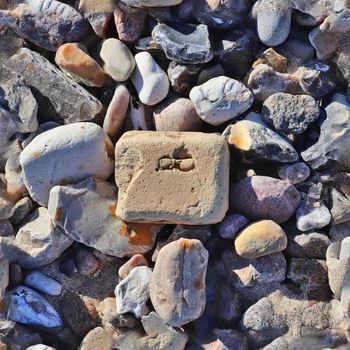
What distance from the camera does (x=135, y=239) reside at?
1993 millimetres

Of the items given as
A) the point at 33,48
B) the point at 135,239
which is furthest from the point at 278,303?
the point at 33,48

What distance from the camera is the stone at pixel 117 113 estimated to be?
6.57 feet

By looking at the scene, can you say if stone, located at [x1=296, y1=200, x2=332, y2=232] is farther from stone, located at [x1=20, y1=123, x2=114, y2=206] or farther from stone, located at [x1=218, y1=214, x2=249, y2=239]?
stone, located at [x1=20, y1=123, x2=114, y2=206]

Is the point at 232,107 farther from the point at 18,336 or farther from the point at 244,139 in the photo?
the point at 18,336

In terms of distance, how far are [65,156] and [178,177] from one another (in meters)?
0.38

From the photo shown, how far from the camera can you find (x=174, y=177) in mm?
1923

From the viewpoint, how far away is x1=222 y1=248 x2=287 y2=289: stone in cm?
195

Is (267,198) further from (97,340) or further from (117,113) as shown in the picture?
(97,340)

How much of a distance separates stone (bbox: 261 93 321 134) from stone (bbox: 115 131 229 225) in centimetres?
19

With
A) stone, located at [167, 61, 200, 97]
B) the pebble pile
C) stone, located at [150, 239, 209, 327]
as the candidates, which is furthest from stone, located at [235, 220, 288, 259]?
stone, located at [167, 61, 200, 97]

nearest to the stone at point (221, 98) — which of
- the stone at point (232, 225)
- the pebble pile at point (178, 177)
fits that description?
the pebble pile at point (178, 177)

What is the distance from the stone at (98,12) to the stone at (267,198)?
71 centimetres

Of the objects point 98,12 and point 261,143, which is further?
point 98,12

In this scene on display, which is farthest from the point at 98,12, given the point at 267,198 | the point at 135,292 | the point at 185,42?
the point at 135,292
